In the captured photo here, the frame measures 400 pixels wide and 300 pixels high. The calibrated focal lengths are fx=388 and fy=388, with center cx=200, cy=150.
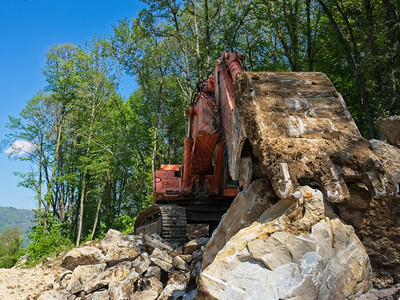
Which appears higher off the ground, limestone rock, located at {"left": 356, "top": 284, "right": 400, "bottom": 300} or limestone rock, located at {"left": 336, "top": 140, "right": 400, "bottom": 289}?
limestone rock, located at {"left": 336, "top": 140, "right": 400, "bottom": 289}

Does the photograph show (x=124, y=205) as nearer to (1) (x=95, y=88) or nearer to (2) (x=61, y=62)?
(1) (x=95, y=88)

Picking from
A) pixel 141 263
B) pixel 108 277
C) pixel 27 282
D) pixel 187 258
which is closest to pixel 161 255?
pixel 141 263

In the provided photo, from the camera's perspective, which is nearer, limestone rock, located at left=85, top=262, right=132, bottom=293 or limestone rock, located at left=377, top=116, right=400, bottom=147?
limestone rock, located at left=377, top=116, right=400, bottom=147

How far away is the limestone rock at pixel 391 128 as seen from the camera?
12.1 feet

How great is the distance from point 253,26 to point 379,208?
1715 centimetres

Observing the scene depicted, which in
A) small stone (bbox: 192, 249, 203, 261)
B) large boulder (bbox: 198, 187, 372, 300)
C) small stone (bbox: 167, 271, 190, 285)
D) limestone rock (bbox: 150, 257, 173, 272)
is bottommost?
small stone (bbox: 167, 271, 190, 285)

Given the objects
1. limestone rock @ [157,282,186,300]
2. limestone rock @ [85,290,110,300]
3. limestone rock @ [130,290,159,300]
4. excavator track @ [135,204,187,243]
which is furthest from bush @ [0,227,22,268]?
limestone rock @ [157,282,186,300]

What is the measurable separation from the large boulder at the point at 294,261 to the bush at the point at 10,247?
16137 mm

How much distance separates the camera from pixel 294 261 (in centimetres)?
242

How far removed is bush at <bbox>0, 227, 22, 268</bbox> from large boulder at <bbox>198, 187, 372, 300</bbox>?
16137 millimetres

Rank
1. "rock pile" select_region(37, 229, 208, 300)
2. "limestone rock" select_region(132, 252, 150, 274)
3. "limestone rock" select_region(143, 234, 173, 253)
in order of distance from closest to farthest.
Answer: "rock pile" select_region(37, 229, 208, 300) → "limestone rock" select_region(132, 252, 150, 274) → "limestone rock" select_region(143, 234, 173, 253)

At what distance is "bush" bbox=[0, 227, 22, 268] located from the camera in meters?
16.3

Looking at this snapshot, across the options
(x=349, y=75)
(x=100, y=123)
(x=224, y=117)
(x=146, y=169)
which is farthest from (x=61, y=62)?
(x=224, y=117)

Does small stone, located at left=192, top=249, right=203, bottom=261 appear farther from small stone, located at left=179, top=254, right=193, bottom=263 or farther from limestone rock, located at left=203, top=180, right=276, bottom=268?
limestone rock, located at left=203, top=180, right=276, bottom=268
